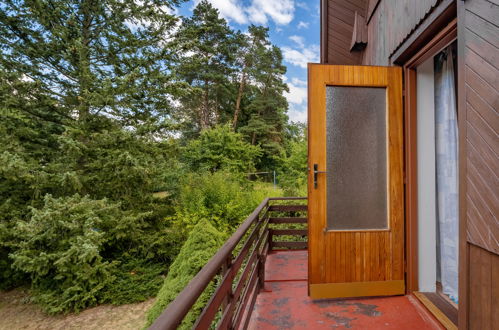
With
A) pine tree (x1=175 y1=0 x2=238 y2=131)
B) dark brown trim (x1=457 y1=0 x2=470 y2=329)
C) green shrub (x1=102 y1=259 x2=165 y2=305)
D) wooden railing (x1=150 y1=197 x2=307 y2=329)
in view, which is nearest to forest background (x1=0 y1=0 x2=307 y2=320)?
green shrub (x1=102 y1=259 x2=165 y2=305)

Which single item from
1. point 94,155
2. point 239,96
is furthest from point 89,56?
point 239,96

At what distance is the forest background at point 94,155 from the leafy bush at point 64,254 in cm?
2

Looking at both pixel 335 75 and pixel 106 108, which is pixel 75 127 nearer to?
pixel 106 108

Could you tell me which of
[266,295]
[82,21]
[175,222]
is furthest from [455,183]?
[82,21]

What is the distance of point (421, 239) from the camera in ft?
6.48

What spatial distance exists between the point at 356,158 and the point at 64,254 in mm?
4840

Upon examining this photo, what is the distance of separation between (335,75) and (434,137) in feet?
3.10

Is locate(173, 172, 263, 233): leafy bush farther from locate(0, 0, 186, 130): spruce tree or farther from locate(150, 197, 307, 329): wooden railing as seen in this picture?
locate(150, 197, 307, 329): wooden railing

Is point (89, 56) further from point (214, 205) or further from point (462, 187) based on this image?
point (462, 187)

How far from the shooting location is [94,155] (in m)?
5.48

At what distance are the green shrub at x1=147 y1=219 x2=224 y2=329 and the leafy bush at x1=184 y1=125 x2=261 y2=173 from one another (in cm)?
651

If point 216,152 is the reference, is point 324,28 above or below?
above

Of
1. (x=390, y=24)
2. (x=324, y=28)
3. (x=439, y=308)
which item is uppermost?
(x=324, y=28)

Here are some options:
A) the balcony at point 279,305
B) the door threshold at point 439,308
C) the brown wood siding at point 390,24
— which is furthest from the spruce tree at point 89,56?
the door threshold at point 439,308
